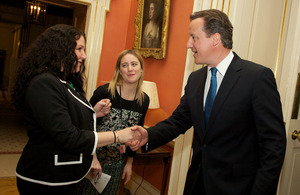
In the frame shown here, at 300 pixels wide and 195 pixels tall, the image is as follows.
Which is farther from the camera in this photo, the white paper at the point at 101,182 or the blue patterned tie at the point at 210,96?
the white paper at the point at 101,182

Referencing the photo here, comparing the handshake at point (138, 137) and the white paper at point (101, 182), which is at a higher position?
the handshake at point (138, 137)

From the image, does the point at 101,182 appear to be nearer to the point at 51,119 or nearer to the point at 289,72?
the point at 51,119

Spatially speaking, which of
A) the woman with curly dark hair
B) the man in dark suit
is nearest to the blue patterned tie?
the man in dark suit

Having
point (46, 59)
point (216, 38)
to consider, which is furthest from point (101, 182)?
point (216, 38)

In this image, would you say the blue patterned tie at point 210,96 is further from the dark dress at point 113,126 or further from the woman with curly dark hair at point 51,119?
the dark dress at point 113,126

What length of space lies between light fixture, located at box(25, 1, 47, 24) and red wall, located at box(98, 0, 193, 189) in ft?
6.34

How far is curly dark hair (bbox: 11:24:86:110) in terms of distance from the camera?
156 cm

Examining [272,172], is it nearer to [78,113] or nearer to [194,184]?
[194,184]

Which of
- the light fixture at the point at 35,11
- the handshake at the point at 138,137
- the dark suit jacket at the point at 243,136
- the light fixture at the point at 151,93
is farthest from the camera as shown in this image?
the light fixture at the point at 35,11

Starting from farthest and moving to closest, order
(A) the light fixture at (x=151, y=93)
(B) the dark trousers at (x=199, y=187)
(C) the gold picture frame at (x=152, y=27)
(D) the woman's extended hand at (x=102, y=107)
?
(C) the gold picture frame at (x=152, y=27) → (A) the light fixture at (x=151, y=93) → (D) the woman's extended hand at (x=102, y=107) → (B) the dark trousers at (x=199, y=187)

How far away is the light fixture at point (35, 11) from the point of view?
5.53 m

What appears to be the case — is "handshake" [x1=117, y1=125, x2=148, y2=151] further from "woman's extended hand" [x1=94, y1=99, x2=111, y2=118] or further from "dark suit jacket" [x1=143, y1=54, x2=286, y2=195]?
"dark suit jacket" [x1=143, y1=54, x2=286, y2=195]

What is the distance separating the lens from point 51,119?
1470mm

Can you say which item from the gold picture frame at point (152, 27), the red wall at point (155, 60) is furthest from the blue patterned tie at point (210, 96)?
the gold picture frame at point (152, 27)
